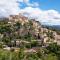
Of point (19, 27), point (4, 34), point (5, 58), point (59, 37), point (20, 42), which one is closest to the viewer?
point (5, 58)

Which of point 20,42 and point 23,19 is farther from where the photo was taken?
point 23,19

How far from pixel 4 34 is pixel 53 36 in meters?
11.2

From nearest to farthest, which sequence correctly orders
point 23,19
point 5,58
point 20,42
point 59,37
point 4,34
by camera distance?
point 5,58 → point 20,42 → point 4,34 → point 59,37 → point 23,19

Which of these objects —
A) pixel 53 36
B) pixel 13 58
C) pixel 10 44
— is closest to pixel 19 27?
pixel 53 36

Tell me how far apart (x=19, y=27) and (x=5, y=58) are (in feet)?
147

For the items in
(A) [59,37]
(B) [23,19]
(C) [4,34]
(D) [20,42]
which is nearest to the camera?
(D) [20,42]

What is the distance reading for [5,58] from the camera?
435 inches

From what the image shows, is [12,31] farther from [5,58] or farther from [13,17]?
[5,58]

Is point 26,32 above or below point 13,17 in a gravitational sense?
below

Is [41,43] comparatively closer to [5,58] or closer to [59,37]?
[59,37]

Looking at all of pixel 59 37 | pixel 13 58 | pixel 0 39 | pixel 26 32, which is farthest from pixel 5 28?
pixel 13 58

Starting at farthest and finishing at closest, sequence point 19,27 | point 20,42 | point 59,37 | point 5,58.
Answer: point 19,27
point 59,37
point 20,42
point 5,58

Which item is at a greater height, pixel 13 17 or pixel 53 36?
pixel 13 17

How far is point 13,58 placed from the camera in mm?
11422
